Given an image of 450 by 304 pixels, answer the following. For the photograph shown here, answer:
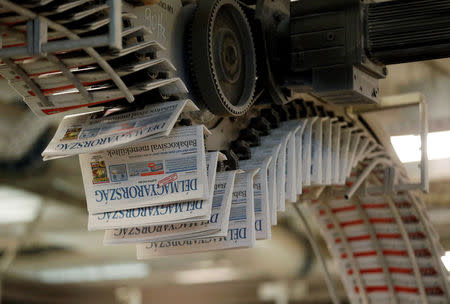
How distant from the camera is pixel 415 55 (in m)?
3.33

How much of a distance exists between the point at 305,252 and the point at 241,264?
131cm

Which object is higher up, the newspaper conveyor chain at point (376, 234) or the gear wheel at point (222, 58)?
the gear wheel at point (222, 58)

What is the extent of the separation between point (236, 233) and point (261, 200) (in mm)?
259

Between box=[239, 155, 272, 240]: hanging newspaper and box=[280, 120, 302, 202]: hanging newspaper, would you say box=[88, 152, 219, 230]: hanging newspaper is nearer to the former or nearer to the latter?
box=[239, 155, 272, 240]: hanging newspaper

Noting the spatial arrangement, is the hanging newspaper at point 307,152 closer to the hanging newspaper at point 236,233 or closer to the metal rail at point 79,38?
the hanging newspaper at point 236,233

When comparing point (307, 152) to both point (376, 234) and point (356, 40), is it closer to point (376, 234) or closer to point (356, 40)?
point (356, 40)

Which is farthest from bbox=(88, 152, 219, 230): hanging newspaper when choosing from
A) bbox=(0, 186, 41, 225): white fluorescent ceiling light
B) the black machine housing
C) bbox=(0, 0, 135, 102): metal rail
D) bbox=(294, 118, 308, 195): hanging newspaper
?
bbox=(0, 186, 41, 225): white fluorescent ceiling light

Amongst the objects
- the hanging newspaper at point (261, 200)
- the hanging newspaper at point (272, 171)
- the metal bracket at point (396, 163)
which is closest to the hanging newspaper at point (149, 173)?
the hanging newspaper at point (261, 200)

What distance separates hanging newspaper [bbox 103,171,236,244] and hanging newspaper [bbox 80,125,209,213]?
0.75ft

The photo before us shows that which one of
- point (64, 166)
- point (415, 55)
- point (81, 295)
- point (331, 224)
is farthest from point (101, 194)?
point (81, 295)

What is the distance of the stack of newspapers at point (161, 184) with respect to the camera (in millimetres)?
2934

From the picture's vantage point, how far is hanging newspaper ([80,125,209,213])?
2943 millimetres

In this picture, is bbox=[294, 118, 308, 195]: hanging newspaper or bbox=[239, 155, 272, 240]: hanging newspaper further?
bbox=[294, 118, 308, 195]: hanging newspaper

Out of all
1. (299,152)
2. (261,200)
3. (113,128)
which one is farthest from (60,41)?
(299,152)
